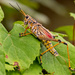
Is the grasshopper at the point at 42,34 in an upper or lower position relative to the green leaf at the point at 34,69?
upper

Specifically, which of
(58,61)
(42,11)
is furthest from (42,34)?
(42,11)

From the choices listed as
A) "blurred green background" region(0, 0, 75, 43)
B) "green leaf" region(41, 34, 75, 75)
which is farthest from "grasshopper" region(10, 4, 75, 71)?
"blurred green background" region(0, 0, 75, 43)

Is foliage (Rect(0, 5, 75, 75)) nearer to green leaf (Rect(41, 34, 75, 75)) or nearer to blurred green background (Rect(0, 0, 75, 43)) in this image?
green leaf (Rect(41, 34, 75, 75))

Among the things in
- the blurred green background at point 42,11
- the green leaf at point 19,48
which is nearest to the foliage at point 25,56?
the green leaf at point 19,48

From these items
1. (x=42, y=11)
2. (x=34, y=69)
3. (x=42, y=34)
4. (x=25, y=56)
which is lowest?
(x=34, y=69)

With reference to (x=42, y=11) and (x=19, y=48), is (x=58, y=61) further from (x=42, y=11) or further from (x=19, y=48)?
(x=42, y=11)

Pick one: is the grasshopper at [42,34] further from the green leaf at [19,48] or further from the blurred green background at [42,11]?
the blurred green background at [42,11]
